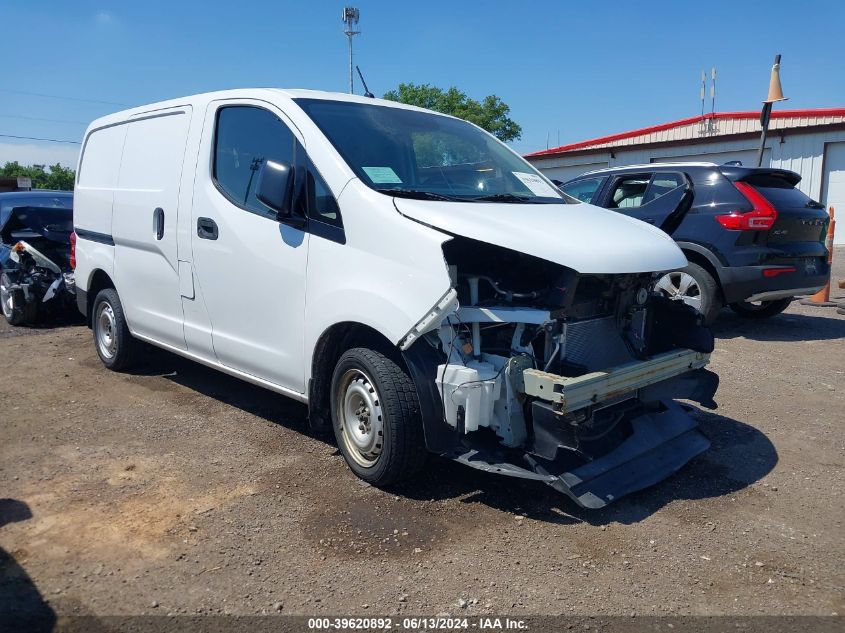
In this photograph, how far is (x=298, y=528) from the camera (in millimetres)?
3484

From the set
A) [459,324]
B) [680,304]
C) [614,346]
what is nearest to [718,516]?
[614,346]

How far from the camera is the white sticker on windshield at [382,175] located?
3.88 m

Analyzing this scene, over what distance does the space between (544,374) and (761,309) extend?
639 cm

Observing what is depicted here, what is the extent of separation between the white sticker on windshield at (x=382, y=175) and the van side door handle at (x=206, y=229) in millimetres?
1286

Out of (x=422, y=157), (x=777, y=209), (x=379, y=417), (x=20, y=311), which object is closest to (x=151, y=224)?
(x=422, y=157)

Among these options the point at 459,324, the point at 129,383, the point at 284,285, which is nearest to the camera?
the point at 459,324

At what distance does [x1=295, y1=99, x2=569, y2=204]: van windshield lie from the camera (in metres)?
3.99

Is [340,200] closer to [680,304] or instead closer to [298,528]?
[298,528]

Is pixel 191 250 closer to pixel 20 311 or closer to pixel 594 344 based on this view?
pixel 594 344

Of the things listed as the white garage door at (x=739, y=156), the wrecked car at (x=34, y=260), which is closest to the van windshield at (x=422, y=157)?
the wrecked car at (x=34, y=260)

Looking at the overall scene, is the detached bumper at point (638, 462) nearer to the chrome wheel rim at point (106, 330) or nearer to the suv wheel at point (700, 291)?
the suv wheel at point (700, 291)

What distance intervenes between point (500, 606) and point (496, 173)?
2.75 metres

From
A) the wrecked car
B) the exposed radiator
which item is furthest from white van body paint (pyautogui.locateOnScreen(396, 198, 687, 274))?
the wrecked car

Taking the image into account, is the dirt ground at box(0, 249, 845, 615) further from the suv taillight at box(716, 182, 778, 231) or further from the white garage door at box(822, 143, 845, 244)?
the white garage door at box(822, 143, 845, 244)
